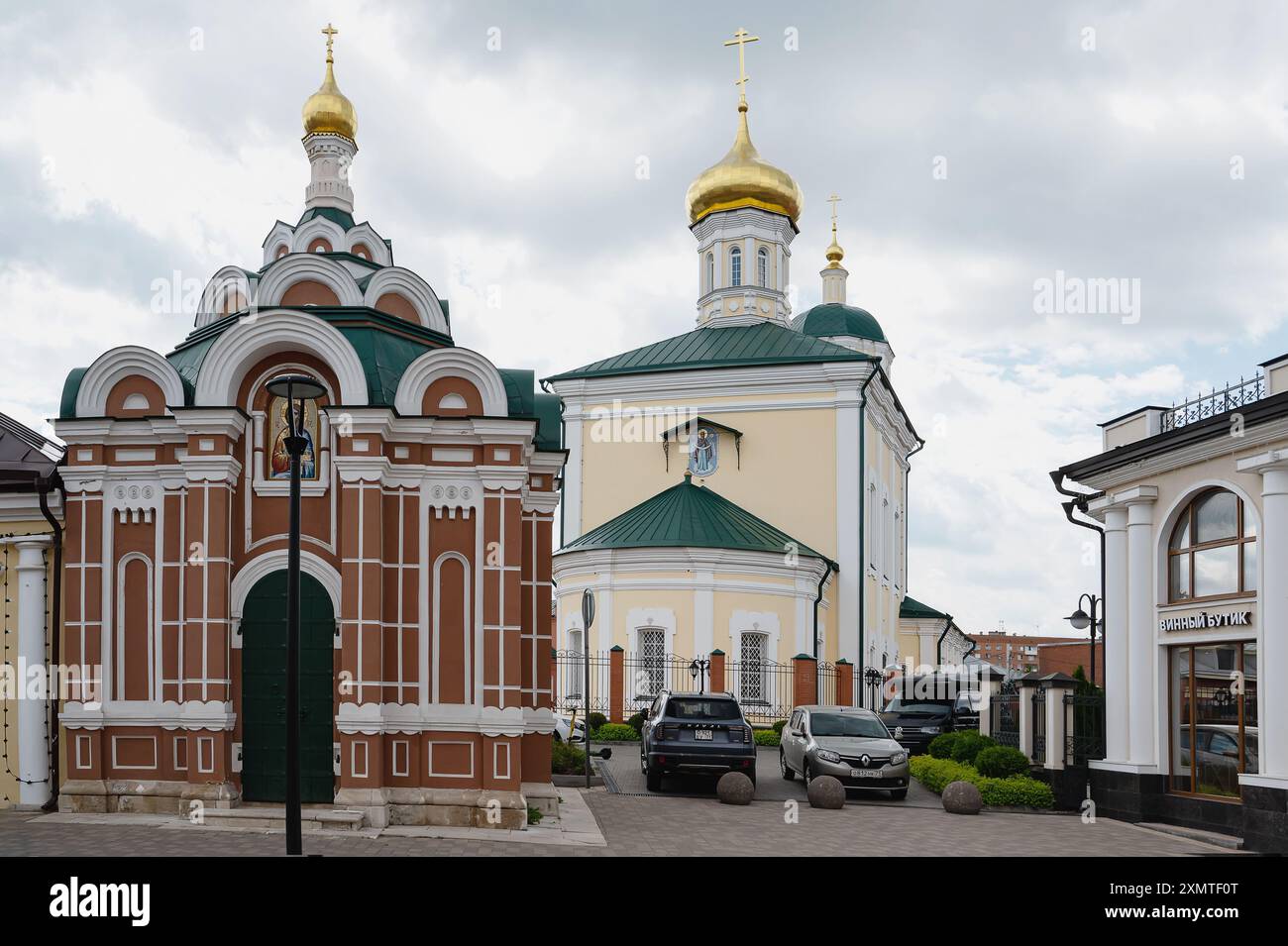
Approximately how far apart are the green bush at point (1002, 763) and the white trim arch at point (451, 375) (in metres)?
9.20

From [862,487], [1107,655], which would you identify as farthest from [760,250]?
[1107,655]

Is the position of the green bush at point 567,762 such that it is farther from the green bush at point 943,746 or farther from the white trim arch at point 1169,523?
the white trim arch at point 1169,523

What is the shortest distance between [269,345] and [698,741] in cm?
861

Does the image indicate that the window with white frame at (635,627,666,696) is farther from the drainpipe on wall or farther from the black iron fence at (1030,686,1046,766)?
the drainpipe on wall

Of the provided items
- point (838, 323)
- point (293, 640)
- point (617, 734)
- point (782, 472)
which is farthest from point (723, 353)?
point (293, 640)

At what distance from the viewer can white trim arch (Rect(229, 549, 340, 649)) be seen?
14.8 metres

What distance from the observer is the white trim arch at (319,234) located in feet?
61.7

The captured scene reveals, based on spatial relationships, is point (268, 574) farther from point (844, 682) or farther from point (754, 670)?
point (844, 682)


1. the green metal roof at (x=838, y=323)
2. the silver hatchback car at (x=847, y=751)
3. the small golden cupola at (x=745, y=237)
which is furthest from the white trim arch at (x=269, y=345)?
the green metal roof at (x=838, y=323)

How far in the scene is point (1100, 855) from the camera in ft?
45.3

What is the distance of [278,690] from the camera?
14.8m

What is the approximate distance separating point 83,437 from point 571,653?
59.1ft

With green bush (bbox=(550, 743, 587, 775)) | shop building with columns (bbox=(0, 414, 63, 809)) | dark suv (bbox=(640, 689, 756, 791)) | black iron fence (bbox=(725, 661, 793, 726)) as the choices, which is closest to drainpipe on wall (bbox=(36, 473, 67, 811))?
shop building with columns (bbox=(0, 414, 63, 809))

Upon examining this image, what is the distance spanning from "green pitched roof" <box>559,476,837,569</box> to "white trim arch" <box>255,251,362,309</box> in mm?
15877
